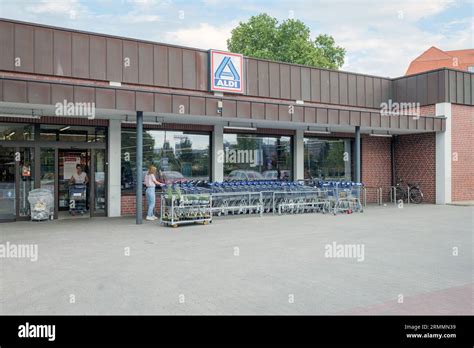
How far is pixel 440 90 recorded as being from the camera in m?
19.3

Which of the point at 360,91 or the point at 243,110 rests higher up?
the point at 360,91

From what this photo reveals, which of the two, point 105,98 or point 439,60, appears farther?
point 439,60

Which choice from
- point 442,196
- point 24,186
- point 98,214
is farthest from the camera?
point 442,196

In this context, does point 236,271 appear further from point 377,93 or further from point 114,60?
point 377,93

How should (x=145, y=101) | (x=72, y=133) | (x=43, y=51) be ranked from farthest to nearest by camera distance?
(x=72, y=133), (x=43, y=51), (x=145, y=101)

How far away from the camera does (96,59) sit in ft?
48.6

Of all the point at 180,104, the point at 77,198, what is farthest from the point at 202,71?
the point at 77,198

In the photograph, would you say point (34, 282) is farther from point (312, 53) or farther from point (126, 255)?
point (312, 53)

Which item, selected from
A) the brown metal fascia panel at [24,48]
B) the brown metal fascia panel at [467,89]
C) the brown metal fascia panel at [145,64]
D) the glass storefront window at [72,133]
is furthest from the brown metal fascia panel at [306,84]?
the brown metal fascia panel at [24,48]

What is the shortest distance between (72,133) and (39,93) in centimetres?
345

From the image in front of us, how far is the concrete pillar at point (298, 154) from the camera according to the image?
18.7 meters

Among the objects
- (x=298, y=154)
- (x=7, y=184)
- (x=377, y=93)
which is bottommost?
(x=7, y=184)

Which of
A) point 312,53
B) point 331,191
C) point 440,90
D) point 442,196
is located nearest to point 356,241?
point 331,191
